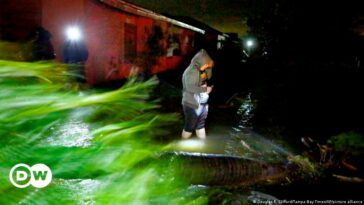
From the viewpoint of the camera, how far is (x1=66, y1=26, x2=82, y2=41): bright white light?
1227 centimetres

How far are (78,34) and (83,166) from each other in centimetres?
1241

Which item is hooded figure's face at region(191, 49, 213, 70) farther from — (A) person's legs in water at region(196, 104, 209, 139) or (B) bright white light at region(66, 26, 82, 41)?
(B) bright white light at region(66, 26, 82, 41)

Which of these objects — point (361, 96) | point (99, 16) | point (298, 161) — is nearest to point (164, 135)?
point (298, 161)

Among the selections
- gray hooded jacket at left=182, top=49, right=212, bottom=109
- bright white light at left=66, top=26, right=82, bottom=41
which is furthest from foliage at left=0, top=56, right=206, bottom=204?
bright white light at left=66, top=26, right=82, bottom=41

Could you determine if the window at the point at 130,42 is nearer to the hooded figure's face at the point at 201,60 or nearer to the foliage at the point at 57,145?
the hooded figure's face at the point at 201,60

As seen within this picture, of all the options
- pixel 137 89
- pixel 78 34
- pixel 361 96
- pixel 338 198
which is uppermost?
pixel 78 34

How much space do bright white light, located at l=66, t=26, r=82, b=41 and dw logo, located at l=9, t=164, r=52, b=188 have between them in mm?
11718

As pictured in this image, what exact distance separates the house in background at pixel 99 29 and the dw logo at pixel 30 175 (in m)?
8.37

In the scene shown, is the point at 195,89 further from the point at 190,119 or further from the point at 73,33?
the point at 73,33

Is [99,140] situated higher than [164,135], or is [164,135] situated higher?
[99,140]

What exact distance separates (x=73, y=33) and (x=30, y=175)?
471 inches

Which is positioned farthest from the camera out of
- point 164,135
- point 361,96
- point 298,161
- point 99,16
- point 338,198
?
point 99,16

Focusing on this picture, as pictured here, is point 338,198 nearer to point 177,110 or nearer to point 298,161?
point 298,161

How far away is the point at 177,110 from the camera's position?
10766 mm
